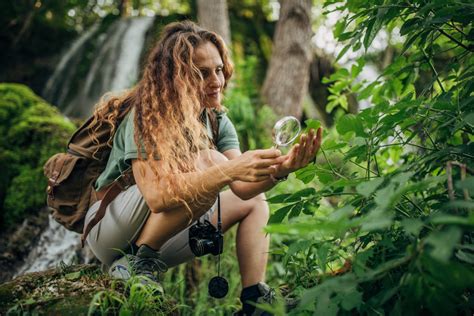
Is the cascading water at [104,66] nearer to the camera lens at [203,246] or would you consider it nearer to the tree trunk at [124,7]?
the tree trunk at [124,7]

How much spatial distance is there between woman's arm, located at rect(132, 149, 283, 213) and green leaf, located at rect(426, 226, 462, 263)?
0.89 m

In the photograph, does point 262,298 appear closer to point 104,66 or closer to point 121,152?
point 121,152

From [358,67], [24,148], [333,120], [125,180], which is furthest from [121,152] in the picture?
[333,120]

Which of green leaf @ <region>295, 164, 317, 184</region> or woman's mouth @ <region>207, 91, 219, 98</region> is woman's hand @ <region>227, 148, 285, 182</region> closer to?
green leaf @ <region>295, 164, 317, 184</region>

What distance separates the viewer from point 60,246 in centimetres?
332

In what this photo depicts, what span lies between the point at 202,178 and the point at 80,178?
766mm

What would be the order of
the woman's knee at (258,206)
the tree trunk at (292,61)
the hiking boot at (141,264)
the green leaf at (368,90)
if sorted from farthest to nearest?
the tree trunk at (292,61)
the woman's knee at (258,206)
the green leaf at (368,90)
the hiking boot at (141,264)

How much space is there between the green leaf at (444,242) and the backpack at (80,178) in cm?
156

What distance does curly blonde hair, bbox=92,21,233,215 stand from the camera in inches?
72.5

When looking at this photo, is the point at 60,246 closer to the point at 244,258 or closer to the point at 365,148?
the point at 244,258

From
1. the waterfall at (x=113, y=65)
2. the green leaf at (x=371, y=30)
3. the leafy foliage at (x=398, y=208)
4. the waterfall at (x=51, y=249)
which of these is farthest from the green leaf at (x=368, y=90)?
the waterfall at (x=113, y=65)

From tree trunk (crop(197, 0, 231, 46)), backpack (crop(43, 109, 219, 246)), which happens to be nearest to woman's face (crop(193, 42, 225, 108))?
backpack (crop(43, 109, 219, 246))

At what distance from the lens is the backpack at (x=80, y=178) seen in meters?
2.13

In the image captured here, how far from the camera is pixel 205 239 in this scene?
6.91 ft
